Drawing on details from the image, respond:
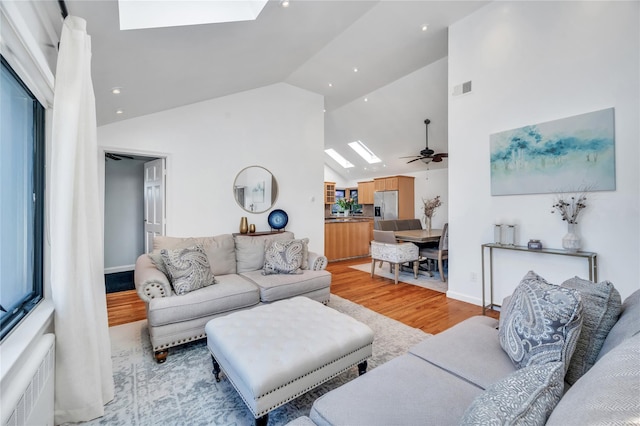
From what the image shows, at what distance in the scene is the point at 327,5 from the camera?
2879mm

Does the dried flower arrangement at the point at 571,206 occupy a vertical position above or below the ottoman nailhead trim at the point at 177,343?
above

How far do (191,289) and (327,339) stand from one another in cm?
144

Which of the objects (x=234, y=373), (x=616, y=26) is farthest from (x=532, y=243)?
(x=234, y=373)

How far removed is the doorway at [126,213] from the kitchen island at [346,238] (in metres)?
3.50

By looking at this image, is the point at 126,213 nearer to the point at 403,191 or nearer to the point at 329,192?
the point at 329,192

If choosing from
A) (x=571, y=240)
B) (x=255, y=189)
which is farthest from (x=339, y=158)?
(x=571, y=240)

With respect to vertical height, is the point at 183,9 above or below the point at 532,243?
above

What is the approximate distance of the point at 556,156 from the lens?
2.93 metres

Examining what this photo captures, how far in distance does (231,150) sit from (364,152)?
16.8 ft

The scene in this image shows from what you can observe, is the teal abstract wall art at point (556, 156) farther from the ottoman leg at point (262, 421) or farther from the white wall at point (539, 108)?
the ottoman leg at point (262, 421)

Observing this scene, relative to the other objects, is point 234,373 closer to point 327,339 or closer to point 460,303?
point 327,339

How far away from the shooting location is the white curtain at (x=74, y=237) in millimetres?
1507

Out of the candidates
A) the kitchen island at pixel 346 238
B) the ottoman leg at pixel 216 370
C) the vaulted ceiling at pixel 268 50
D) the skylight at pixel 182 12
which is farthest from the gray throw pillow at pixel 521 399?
the kitchen island at pixel 346 238

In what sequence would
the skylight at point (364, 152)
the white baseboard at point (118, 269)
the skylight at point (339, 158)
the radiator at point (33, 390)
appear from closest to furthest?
the radiator at point (33, 390) → the white baseboard at point (118, 269) → the skylight at point (364, 152) → the skylight at point (339, 158)
